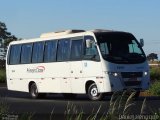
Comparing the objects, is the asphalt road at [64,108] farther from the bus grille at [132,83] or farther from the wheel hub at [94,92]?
the bus grille at [132,83]

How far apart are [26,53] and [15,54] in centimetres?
132

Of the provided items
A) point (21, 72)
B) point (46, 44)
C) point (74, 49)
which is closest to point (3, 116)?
point (74, 49)

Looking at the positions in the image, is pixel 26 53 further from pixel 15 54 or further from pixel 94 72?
pixel 94 72

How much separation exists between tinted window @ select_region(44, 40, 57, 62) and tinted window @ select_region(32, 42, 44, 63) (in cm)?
43

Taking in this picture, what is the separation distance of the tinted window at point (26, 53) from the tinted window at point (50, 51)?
160 cm

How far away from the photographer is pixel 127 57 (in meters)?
23.6

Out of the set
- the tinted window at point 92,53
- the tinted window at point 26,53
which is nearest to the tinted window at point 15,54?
the tinted window at point 26,53

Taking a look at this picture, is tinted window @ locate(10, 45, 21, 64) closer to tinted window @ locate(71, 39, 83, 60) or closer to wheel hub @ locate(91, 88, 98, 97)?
tinted window @ locate(71, 39, 83, 60)

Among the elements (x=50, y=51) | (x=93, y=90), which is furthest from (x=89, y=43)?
(x=50, y=51)

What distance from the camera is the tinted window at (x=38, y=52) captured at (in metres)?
27.6

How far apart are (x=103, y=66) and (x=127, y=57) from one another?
1.16 metres

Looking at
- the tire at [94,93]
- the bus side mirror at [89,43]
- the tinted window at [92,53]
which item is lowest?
the tire at [94,93]

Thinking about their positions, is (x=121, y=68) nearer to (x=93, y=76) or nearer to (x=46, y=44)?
(x=93, y=76)

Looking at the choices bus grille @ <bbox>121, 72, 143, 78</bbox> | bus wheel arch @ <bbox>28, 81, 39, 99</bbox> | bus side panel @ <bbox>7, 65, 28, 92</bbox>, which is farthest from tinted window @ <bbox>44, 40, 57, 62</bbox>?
bus grille @ <bbox>121, 72, 143, 78</bbox>
